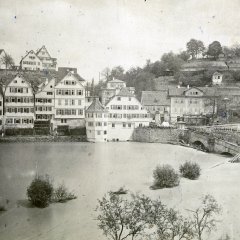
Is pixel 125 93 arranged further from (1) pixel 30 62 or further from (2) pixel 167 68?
(1) pixel 30 62

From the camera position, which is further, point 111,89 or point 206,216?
point 111,89

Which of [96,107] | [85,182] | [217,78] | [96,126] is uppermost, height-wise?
[217,78]

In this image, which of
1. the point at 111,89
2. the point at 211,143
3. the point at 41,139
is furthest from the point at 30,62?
the point at 211,143

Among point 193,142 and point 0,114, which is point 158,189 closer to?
point 193,142

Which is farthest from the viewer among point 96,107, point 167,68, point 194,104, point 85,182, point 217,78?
point 194,104

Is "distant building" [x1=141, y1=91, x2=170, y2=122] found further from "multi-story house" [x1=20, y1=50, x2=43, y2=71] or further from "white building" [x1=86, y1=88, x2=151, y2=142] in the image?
"multi-story house" [x1=20, y1=50, x2=43, y2=71]

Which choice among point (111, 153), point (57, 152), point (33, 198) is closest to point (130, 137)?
point (111, 153)

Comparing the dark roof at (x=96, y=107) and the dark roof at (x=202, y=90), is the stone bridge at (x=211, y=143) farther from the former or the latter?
the dark roof at (x=96, y=107)

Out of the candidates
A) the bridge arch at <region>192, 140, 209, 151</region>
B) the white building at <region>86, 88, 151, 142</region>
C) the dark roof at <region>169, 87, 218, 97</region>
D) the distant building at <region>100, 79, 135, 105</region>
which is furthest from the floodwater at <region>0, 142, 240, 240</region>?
the dark roof at <region>169, 87, 218, 97</region>

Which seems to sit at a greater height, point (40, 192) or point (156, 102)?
point (156, 102)
